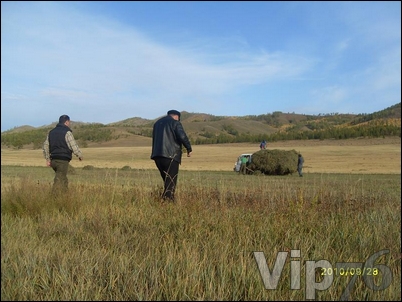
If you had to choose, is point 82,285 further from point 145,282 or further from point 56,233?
point 56,233

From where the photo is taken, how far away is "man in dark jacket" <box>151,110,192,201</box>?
21.5ft

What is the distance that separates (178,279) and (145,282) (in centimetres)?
28

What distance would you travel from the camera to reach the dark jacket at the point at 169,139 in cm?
655

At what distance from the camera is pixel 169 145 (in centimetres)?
660

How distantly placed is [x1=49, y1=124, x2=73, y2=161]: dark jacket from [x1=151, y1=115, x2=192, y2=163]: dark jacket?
1.45 metres

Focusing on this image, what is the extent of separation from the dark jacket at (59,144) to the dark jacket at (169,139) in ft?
4.74

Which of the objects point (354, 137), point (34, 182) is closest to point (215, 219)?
point (34, 182)

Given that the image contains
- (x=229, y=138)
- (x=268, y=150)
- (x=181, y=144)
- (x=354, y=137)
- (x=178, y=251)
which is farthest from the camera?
(x=229, y=138)

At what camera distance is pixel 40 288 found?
281 cm
